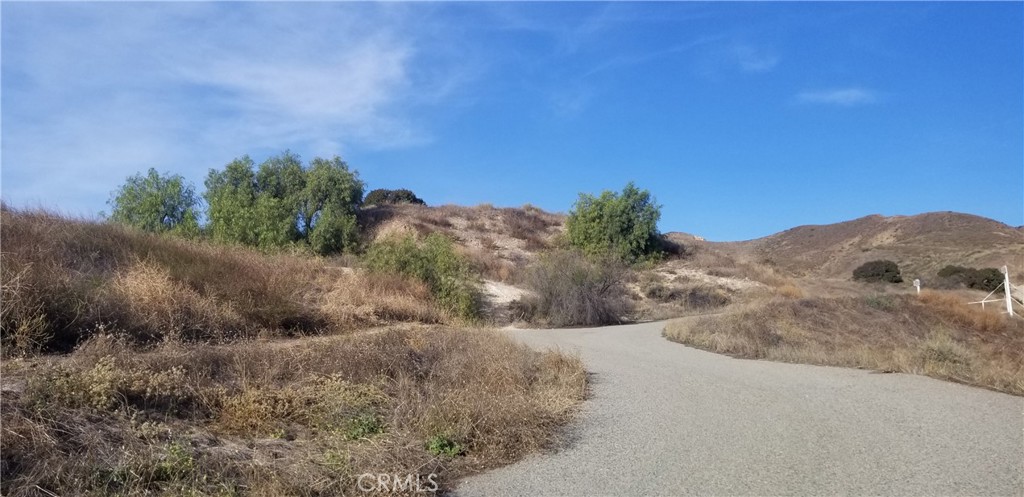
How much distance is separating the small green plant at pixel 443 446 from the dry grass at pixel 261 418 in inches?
0.9

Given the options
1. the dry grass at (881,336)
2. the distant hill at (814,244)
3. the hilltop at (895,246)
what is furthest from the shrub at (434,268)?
the hilltop at (895,246)

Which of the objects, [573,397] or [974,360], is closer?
[573,397]

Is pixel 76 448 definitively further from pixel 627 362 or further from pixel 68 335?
pixel 627 362

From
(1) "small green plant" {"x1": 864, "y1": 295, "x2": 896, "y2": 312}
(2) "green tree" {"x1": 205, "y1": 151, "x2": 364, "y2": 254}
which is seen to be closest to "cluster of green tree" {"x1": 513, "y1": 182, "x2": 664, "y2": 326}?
(1) "small green plant" {"x1": 864, "y1": 295, "x2": 896, "y2": 312}

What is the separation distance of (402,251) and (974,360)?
56.2 feet

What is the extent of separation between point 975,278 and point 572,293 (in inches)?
1225

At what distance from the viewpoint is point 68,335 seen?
9875 mm

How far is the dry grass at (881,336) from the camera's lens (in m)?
12.8

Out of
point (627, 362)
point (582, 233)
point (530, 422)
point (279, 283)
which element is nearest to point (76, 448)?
point (530, 422)

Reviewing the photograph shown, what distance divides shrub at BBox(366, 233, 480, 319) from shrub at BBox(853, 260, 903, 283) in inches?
1441

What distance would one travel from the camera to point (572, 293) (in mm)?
28797

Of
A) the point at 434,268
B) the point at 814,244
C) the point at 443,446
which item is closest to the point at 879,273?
the point at 814,244

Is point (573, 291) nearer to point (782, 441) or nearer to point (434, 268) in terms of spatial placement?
point (434, 268)

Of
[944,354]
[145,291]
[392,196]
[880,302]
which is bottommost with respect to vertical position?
[944,354]
